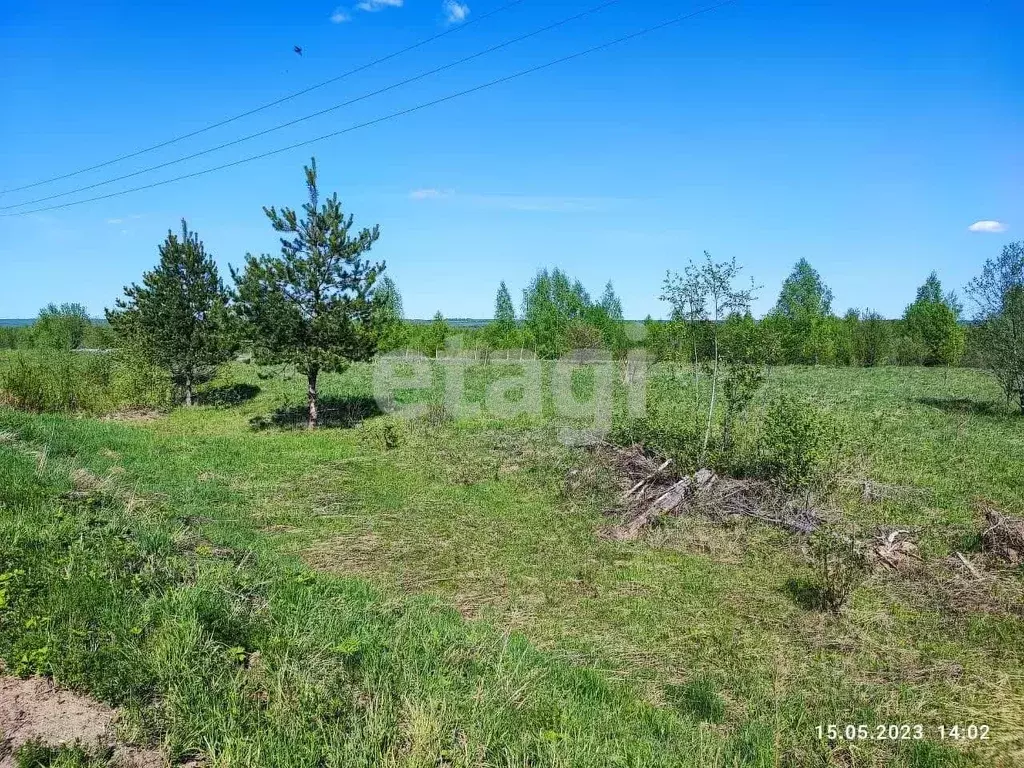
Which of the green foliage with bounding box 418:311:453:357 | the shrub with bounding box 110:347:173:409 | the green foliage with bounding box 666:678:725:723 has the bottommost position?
the green foliage with bounding box 666:678:725:723

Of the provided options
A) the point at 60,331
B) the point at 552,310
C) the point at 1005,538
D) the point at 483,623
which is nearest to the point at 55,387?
the point at 483,623

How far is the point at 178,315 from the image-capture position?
70.8ft

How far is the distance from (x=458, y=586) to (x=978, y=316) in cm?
2282

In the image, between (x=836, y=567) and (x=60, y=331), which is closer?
(x=836, y=567)

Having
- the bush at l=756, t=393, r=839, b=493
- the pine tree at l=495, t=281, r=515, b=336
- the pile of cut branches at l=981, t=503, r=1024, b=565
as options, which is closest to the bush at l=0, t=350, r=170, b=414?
the bush at l=756, t=393, r=839, b=493

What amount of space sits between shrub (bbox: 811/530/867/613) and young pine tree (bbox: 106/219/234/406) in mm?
19595

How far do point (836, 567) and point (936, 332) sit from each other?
5360 centimetres

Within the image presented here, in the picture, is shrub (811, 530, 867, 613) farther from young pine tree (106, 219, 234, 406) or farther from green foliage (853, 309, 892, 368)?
green foliage (853, 309, 892, 368)

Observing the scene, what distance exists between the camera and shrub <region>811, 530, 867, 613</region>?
6.55 m

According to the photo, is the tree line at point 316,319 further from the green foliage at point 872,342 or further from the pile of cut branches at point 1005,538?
the green foliage at point 872,342

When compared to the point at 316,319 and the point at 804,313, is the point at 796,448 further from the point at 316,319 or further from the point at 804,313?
the point at 804,313

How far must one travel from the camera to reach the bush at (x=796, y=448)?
10023mm

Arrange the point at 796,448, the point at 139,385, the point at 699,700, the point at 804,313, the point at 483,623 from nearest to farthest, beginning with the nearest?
1. the point at 699,700
2. the point at 483,623
3. the point at 796,448
4. the point at 139,385
5. the point at 804,313

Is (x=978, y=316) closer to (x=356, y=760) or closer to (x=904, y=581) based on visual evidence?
(x=904, y=581)
